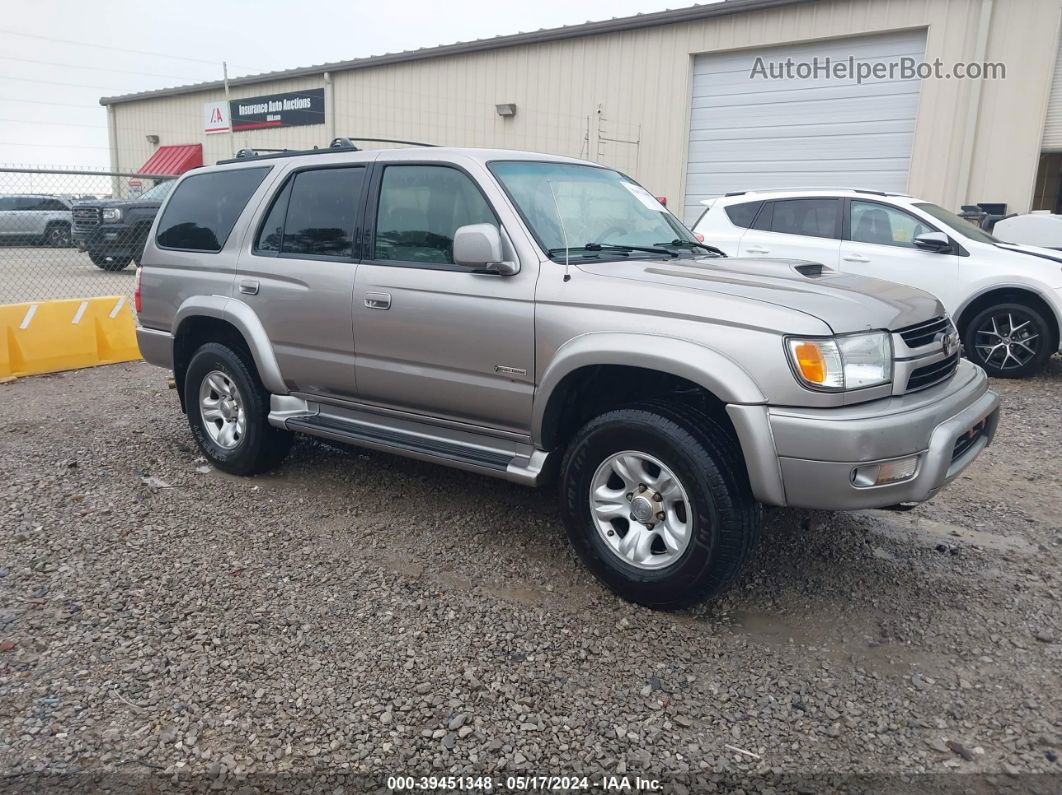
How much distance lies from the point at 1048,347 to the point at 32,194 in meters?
11.0

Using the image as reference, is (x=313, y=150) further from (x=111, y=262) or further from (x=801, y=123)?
(x=801, y=123)

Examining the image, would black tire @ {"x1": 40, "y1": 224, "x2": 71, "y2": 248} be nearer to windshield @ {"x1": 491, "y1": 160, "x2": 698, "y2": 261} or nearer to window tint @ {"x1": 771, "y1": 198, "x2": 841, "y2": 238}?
window tint @ {"x1": 771, "y1": 198, "x2": 841, "y2": 238}

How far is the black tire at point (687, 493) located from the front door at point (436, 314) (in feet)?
1.40

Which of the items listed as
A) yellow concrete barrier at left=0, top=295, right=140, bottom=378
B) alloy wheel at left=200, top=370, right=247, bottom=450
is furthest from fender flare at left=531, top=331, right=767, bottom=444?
yellow concrete barrier at left=0, top=295, right=140, bottom=378

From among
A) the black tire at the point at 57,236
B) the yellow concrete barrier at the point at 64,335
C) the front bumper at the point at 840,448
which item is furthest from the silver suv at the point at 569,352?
the black tire at the point at 57,236

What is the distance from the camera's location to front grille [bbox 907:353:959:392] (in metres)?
3.25

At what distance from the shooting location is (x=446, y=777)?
97.9 inches

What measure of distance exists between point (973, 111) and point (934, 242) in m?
5.26

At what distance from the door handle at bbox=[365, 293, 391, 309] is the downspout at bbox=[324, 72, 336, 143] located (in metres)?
17.7

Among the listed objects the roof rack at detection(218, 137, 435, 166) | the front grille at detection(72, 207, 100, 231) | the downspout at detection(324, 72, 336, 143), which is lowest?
the front grille at detection(72, 207, 100, 231)

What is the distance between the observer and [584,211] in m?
4.08

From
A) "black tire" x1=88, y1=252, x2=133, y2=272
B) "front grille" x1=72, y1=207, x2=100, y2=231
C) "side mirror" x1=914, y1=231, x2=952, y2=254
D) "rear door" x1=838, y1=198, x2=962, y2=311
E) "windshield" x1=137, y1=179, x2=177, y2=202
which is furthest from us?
"windshield" x1=137, y1=179, x2=177, y2=202

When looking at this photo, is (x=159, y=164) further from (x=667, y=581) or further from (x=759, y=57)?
(x=667, y=581)

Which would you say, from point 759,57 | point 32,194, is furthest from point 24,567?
point 759,57
